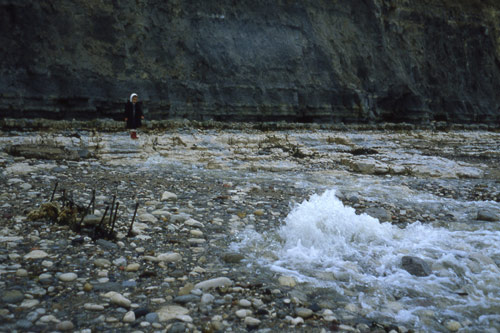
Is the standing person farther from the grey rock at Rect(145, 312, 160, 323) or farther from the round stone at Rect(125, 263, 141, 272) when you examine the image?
the grey rock at Rect(145, 312, 160, 323)

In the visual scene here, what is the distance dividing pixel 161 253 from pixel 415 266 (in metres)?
2.58

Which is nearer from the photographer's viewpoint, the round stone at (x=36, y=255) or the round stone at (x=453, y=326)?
the round stone at (x=453, y=326)

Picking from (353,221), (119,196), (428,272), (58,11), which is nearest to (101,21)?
(58,11)

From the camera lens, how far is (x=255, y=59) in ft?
70.3

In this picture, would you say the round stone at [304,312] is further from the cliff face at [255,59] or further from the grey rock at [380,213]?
the cliff face at [255,59]

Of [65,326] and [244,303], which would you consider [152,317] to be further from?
[244,303]

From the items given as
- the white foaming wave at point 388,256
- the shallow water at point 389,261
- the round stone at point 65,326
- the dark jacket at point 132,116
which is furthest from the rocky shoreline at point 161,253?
the dark jacket at point 132,116

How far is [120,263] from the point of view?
342 centimetres

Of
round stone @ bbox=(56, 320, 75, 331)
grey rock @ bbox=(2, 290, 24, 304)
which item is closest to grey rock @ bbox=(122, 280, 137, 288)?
round stone @ bbox=(56, 320, 75, 331)

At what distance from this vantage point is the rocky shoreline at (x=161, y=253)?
2656mm

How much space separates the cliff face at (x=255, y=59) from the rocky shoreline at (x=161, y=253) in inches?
363

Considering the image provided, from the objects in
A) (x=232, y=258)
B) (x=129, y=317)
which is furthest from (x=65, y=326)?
(x=232, y=258)

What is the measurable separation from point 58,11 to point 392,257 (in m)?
18.7

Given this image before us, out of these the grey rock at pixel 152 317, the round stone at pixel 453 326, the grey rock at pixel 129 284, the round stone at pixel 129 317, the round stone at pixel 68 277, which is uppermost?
the round stone at pixel 68 277
